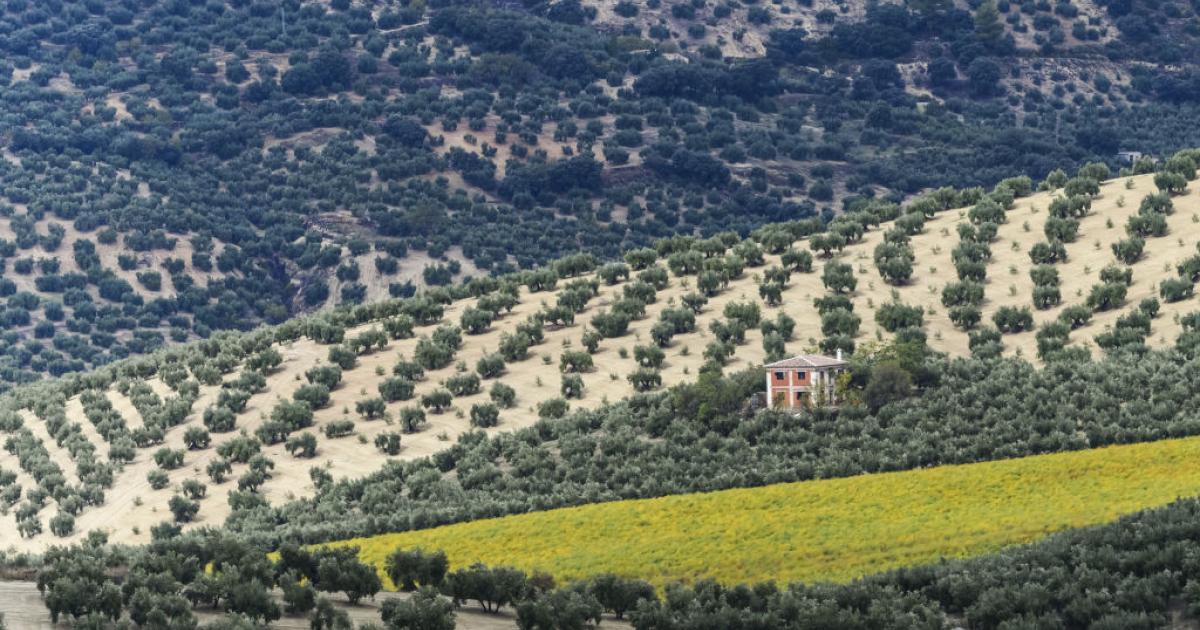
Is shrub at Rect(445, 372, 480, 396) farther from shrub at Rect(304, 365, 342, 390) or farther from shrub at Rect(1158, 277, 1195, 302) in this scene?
shrub at Rect(1158, 277, 1195, 302)

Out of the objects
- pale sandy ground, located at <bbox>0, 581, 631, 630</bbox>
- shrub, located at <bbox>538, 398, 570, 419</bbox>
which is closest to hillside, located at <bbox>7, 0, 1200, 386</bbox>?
shrub, located at <bbox>538, 398, 570, 419</bbox>

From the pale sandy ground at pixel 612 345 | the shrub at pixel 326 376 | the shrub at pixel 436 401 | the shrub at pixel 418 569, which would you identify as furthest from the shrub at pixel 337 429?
the shrub at pixel 418 569

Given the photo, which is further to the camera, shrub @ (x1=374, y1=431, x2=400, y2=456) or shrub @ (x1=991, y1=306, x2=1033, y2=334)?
shrub @ (x1=991, y1=306, x2=1033, y2=334)

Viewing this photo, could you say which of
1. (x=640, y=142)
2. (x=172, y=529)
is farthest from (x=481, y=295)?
(x=640, y=142)

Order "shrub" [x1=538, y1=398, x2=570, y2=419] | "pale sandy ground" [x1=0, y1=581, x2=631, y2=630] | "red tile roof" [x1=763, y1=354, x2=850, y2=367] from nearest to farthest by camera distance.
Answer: "pale sandy ground" [x1=0, y1=581, x2=631, y2=630], "red tile roof" [x1=763, y1=354, x2=850, y2=367], "shrub" [x1=538, y1=398, x2=570, y2=419]

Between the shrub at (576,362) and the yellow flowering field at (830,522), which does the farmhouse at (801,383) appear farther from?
the shrub at (576,362)

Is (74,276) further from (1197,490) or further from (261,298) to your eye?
(1197,490)
